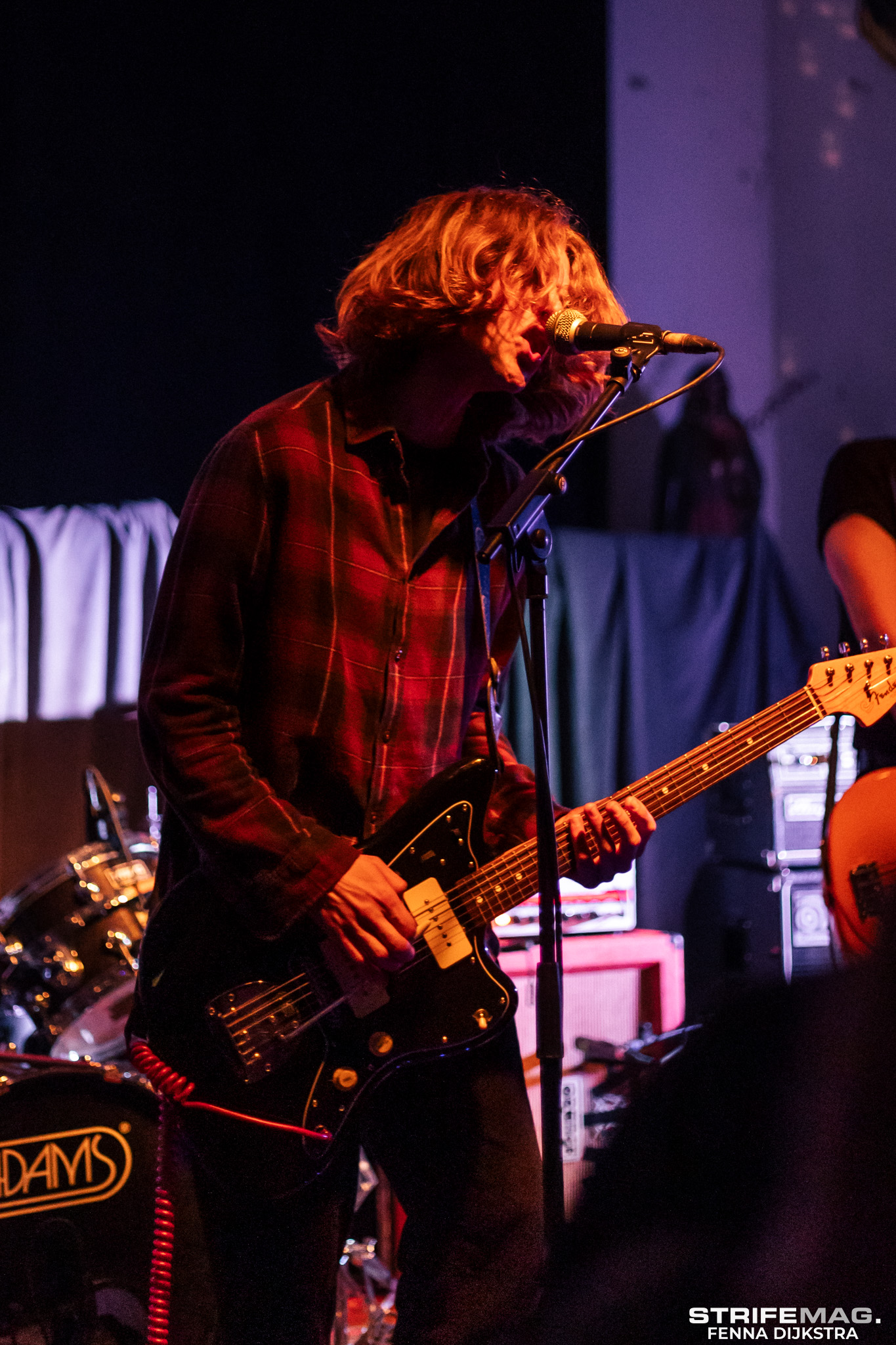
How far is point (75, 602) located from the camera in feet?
11.8

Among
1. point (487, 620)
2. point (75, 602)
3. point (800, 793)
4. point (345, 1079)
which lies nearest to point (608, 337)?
point (487, 620)

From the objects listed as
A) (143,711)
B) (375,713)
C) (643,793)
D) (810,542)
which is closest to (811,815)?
(810,542)

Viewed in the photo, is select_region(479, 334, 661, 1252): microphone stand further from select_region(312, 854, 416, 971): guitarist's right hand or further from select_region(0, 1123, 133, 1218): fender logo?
select_region(0, 1123, 133, 1218): fender logo

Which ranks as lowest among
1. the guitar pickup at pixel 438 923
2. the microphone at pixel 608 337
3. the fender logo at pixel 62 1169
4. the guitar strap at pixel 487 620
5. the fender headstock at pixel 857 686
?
the fender logo at pixel 62 1169

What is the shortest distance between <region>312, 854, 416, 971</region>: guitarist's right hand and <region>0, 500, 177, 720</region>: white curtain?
225 centimetres

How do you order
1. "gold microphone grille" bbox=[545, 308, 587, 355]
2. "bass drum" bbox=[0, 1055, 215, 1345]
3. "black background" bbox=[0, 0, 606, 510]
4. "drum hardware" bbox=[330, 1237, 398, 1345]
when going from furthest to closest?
"black background" bbox=[0, 0, 606, 510] → "drum hardware" bbox=[330, 1237, 398, 1345] → "bass drum" bbox=[0, 1055, 215, 1345] → "gold microphone grille" bbox=[545, 308, 587, 355]

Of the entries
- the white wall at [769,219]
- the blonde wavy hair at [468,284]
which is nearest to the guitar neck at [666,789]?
the blonde wavy hair at [468,284]

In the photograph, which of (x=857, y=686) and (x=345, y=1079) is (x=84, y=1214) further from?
(x=857, y=686)

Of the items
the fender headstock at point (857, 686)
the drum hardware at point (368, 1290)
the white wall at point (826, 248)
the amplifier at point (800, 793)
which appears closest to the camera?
the fender headstock at point (857, 686)

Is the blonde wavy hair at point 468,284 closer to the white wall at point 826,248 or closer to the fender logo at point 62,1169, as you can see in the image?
the fender logo at point 62,1169

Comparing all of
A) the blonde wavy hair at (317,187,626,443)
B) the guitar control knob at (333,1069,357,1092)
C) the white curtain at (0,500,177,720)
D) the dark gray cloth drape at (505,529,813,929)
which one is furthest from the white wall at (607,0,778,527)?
the guitar control knob at (333,1069,357,1092)

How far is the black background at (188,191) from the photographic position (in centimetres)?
367

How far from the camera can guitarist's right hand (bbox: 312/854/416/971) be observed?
5.19 feet

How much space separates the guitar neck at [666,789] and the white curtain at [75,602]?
214cm
